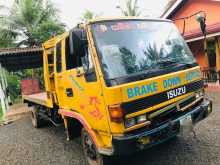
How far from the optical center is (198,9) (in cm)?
1377

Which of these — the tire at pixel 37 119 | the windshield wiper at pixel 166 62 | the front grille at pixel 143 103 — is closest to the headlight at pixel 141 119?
the front grille at pixel 143 103

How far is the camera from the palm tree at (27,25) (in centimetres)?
2217

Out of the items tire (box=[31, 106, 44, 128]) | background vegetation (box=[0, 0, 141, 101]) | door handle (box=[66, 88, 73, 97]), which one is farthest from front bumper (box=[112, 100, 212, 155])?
background vegetation (box=[0, 0, 141, 101])

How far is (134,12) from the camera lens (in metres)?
28.8

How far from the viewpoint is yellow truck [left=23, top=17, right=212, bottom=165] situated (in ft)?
11.3

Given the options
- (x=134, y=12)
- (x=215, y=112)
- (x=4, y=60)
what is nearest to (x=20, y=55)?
(x=4, y=60)

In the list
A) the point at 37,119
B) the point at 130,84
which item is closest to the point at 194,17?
the point at 37,119

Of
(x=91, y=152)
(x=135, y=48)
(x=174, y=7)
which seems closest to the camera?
(x=135, y=48)

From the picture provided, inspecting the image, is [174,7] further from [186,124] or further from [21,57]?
[186,124]

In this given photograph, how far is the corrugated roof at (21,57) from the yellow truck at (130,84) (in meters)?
9.84

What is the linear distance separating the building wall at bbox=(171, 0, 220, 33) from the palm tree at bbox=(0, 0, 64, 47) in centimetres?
1121

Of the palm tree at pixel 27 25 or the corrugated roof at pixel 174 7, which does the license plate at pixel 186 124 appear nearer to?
the corrugated roof at pixel 174 7

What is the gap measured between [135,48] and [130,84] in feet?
2.14

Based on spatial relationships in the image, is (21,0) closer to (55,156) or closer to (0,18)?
(0,18)
